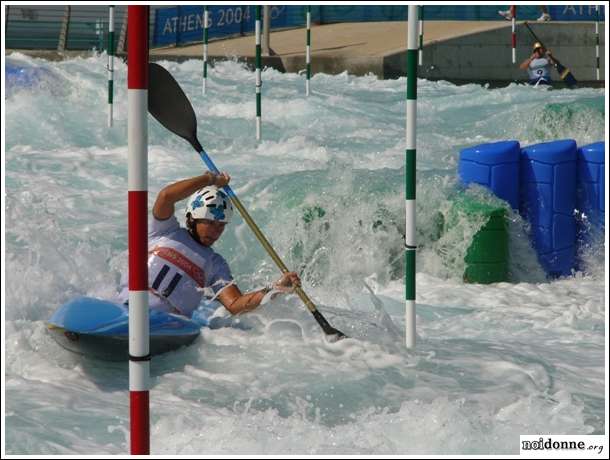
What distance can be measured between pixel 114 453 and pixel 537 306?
2.98 metres

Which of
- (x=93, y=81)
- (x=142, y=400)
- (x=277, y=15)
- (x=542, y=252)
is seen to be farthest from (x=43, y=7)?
(x=142, y=400)

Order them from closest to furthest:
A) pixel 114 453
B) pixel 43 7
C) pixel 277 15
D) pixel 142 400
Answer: pixel 142 400, pixel 114 453, pixel 43 7, pixel 277 15

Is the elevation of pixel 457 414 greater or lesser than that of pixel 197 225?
lesser

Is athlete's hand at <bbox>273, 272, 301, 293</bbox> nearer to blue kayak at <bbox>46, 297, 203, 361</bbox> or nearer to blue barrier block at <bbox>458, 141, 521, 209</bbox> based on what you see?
blue kayak at <bbox>46, 297, 203, 361</bbox>

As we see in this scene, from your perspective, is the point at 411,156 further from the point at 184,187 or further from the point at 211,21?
the point at 211,21

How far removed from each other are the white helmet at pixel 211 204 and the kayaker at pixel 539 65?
41.3 ft

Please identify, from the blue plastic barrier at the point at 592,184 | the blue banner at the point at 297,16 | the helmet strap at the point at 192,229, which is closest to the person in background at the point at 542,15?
the blue banner at the point at 297,16

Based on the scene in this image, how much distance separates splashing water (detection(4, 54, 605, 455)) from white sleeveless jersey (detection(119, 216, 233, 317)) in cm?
20

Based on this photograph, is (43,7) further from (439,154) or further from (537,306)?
Result: (537,306)

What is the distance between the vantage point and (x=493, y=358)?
14.8 feet

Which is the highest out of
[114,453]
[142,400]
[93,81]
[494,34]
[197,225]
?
[494,34]

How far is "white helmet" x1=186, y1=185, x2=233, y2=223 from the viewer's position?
13.7ft

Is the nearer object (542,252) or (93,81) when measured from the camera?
(542,252)

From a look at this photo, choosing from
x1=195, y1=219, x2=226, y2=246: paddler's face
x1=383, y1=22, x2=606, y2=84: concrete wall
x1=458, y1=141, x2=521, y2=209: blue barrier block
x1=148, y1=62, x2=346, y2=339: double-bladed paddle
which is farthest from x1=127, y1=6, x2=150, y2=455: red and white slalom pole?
x1=383, y1=22, x2=606, y2=84: concrete wall
